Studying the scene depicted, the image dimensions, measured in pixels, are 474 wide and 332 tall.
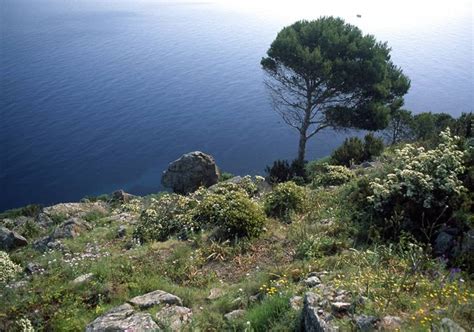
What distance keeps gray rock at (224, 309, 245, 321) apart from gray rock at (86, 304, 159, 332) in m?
1.01

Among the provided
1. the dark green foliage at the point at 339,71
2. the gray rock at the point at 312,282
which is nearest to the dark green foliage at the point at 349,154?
the dark green foliage at the point at 339,71

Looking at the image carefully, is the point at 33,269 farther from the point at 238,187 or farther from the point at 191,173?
the point at 191,173

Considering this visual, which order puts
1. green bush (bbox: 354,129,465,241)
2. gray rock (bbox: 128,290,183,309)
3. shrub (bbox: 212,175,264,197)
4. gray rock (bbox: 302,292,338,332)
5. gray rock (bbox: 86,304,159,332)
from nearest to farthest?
gray rock (bbox: 302,292,338,332)
gray rock (bbox: 86,304,159,332)
gray rock (bbox: 128,290,183,309)
green bush (bbox: 354,129,465,241)
shrub (bbox: 212,175,264,197)

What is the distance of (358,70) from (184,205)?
17.4 meters

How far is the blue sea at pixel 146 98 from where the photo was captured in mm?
48531

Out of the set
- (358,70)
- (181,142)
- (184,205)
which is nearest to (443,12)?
(181,142)

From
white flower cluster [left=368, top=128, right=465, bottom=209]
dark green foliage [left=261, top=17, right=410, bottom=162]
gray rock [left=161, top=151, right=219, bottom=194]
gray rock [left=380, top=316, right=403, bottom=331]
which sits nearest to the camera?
gray rock [left=380, top=316, right=403, bottom=331]

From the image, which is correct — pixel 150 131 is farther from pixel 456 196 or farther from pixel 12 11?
pixel 12 11

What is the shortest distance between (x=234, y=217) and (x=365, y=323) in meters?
5.67

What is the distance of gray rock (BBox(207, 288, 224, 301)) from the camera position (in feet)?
23.2

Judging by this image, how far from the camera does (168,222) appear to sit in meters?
11.9

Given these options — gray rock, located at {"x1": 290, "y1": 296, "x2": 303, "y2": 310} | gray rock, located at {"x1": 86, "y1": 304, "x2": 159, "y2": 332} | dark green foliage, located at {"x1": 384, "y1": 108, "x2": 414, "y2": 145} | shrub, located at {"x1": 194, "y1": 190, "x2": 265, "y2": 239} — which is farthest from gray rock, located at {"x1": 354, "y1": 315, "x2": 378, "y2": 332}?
dark green foliage, located at {"x1": 384, "y1": 108, "x2": 414, "y2": 145}

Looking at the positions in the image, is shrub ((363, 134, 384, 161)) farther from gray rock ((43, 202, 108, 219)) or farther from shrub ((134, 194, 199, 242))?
gray rock ((43, 202, 108, 219))

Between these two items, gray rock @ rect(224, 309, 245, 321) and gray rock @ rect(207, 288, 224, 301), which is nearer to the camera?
gray rock @ rect(224, 309, 245, 321)
